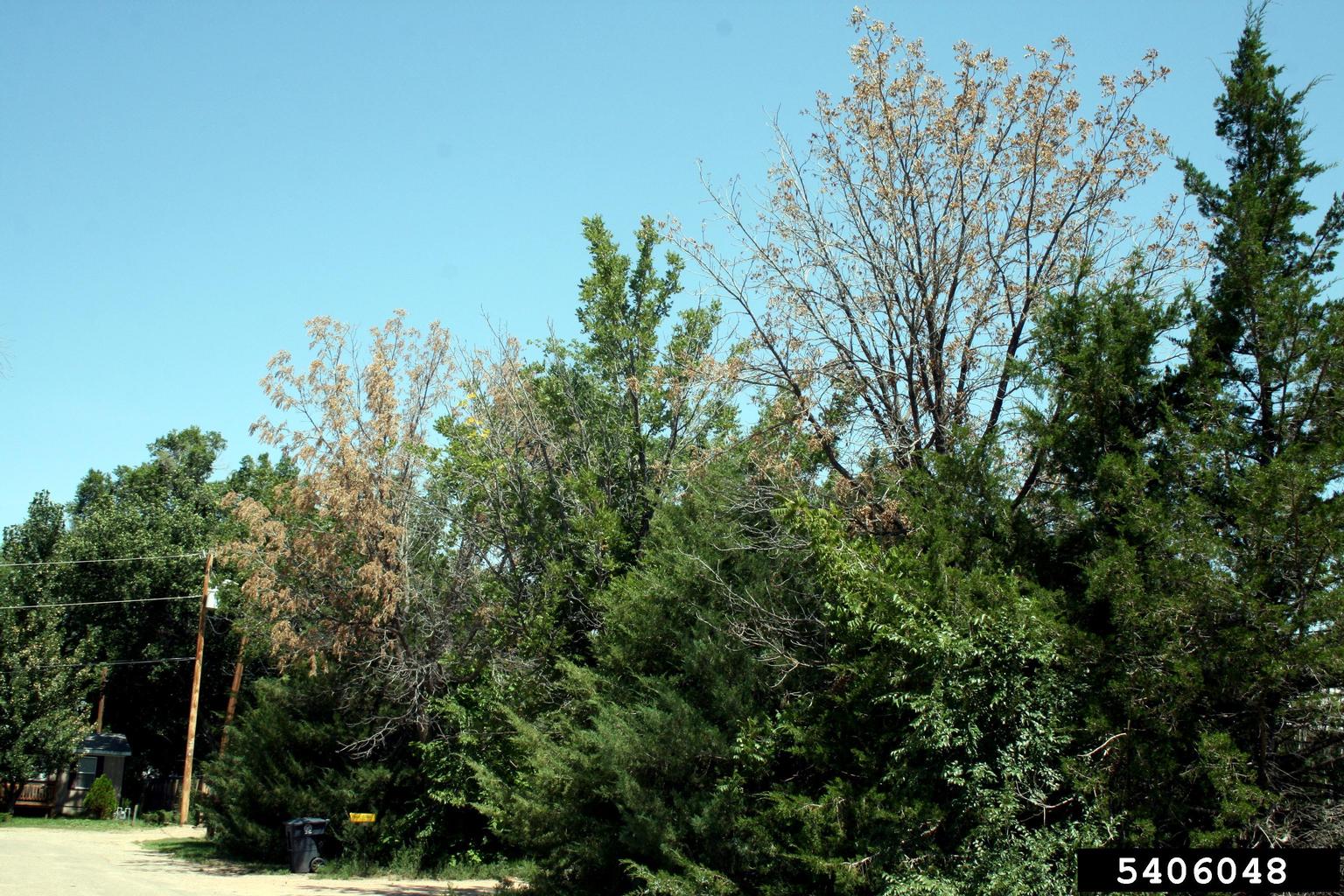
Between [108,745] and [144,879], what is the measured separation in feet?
97.3

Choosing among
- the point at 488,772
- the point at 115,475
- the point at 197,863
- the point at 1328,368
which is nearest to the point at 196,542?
the point at 115,475

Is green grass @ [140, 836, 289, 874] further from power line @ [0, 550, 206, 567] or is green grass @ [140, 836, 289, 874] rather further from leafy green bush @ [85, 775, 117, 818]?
A: power line @ [0, 550, 206, 567]

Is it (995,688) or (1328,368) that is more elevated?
(1328,368)

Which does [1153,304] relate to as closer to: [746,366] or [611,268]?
[746,366]

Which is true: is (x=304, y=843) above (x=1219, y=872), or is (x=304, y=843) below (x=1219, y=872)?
below

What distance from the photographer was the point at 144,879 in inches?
711

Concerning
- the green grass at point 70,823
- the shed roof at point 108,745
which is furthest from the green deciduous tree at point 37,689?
the shed roof at point 108,745

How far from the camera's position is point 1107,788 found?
34.2ft

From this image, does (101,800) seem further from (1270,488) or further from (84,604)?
(1270,488)

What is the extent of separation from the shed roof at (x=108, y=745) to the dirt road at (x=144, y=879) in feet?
62.9

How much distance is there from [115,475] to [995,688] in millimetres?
51853

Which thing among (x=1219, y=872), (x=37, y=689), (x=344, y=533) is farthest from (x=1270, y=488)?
(x=37, y=689)

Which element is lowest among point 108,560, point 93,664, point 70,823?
point 70,823

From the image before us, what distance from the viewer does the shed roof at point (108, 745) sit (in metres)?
42.8
